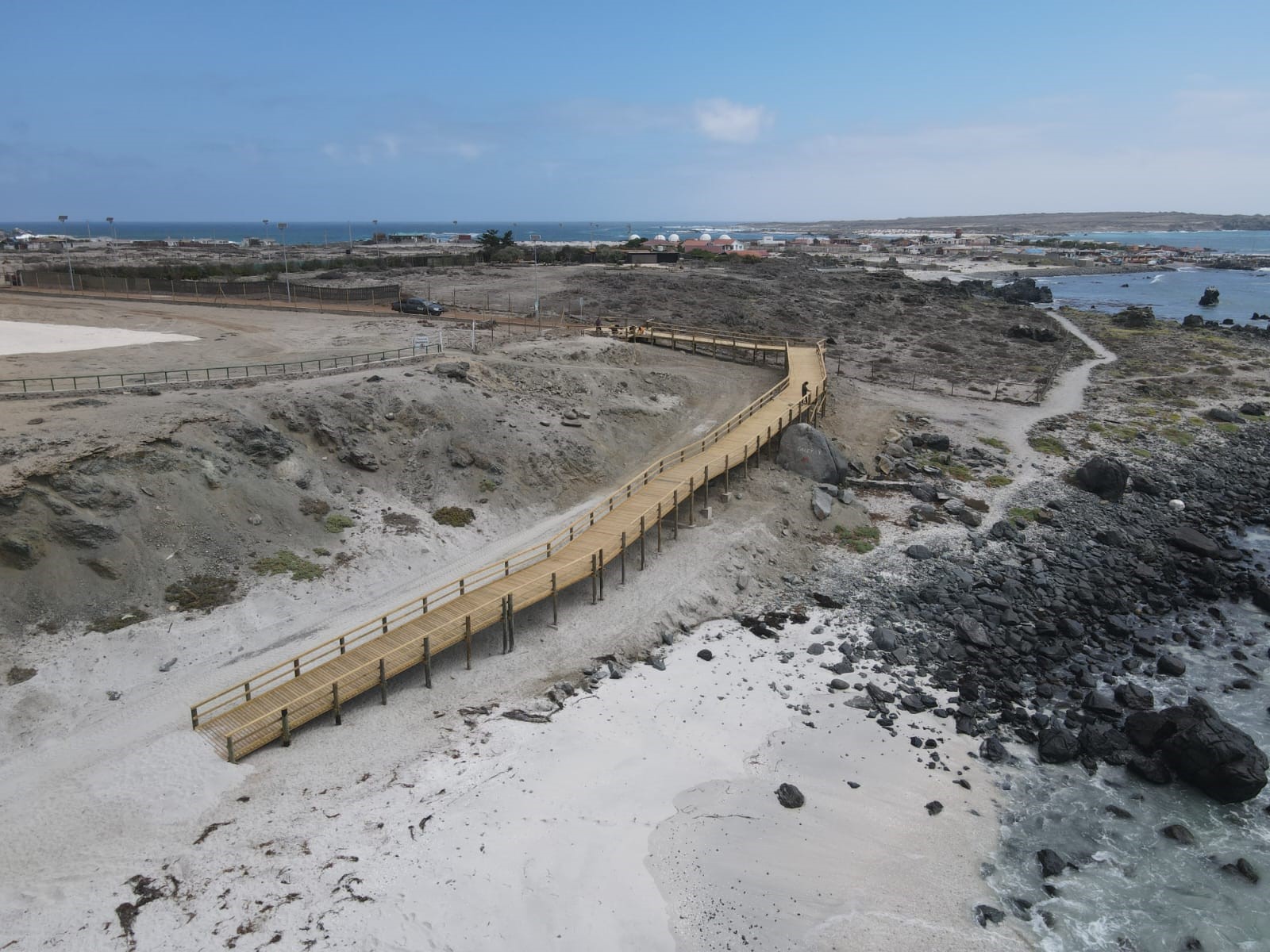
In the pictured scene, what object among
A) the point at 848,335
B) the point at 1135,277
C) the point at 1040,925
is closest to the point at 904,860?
the point at 1040,925

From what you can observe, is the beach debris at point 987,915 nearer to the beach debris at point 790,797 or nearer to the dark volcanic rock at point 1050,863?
the dark volcanic rock at point 1050,863

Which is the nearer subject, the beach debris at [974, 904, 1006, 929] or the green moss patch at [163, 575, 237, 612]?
the beach debris at [974, 904, 1006, 929]

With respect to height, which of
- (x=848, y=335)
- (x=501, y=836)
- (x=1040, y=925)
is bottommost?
(x=1040, y=925)

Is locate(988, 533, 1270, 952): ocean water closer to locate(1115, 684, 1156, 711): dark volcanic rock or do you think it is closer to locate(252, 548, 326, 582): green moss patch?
locate(1115, 684, 1156, 711): dark volcanic rock

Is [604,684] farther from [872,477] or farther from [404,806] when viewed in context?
[872,477]

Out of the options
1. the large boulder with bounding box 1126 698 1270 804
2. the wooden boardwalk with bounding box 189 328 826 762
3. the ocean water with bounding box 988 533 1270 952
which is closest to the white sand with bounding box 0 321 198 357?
the wooden boardwalk with bounding box 189 328 826 762

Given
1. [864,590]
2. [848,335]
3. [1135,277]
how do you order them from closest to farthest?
[864,590], [848,335], [1135,277]
